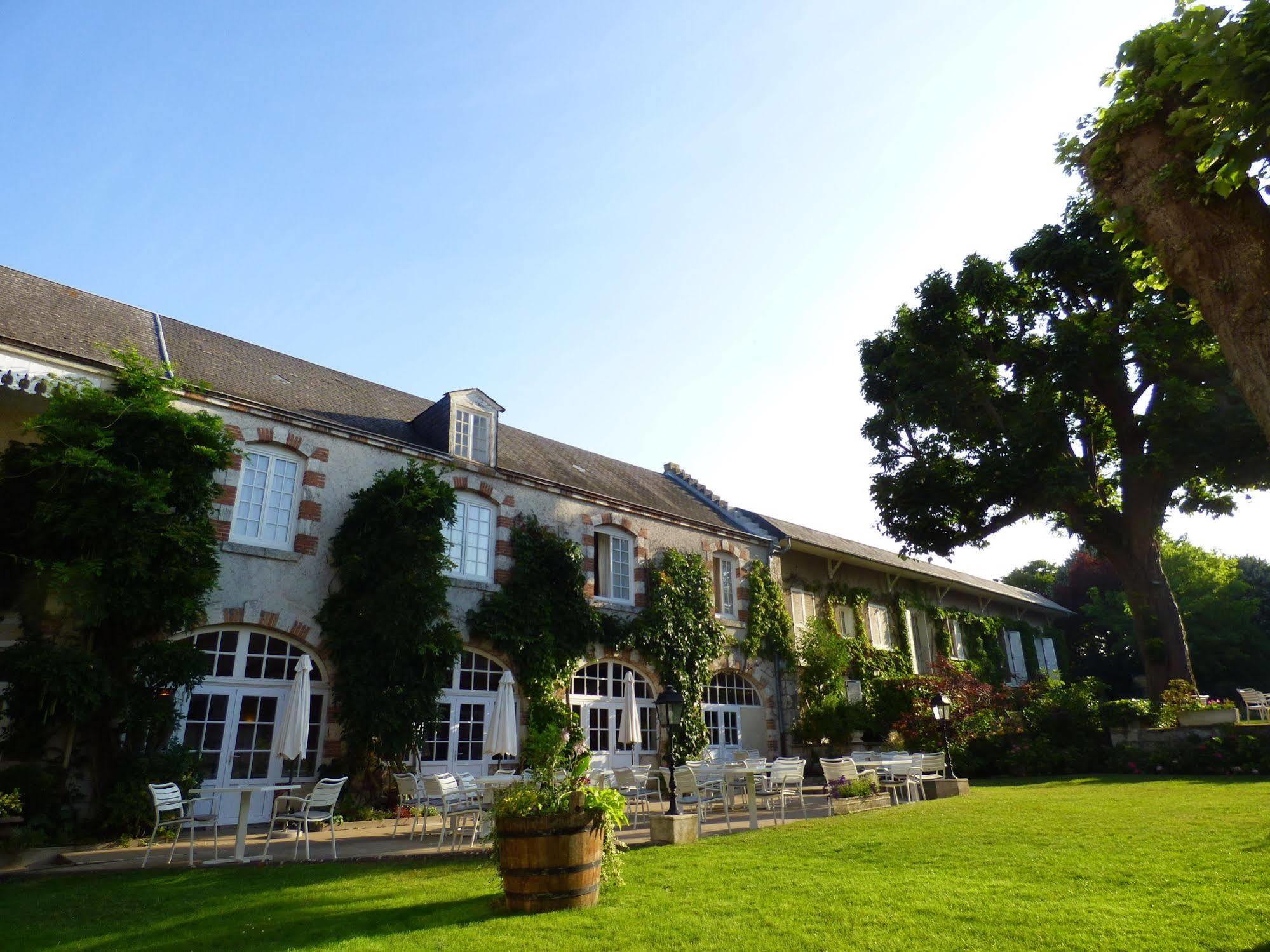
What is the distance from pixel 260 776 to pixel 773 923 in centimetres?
878

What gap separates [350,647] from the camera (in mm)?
11938

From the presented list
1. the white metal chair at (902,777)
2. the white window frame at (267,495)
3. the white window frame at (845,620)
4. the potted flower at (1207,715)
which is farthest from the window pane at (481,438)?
the potted flower at (1207,715)

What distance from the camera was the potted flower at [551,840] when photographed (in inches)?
222

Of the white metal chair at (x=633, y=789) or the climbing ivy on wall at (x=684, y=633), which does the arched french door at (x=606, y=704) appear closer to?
the climbing ivy on wall at (x=684, y=633)

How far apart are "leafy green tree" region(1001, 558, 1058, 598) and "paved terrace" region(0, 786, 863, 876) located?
31.8 meters

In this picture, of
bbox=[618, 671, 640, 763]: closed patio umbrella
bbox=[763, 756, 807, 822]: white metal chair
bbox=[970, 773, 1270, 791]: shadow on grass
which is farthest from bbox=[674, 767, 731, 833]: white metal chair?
bbox=[970, 773, 1270, 791]: shadow on grass

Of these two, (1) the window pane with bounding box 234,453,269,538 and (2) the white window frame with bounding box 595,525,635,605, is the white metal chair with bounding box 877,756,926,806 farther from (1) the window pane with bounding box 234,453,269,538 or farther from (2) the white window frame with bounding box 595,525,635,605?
(1) the window pane with bounding box 234,453,269,538

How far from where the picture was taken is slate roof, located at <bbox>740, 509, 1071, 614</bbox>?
20891 mm

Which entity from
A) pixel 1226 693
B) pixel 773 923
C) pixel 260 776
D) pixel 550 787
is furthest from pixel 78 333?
pixel 1226 693

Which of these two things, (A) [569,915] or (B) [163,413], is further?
(B) [163,413]

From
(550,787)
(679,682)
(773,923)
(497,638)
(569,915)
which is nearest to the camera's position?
(773,923)

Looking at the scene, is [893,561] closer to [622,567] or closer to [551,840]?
[622,567]

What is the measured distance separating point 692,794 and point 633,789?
0.99 meters

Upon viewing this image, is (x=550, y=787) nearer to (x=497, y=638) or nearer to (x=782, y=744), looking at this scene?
(x=497, y=638)
